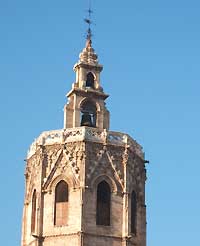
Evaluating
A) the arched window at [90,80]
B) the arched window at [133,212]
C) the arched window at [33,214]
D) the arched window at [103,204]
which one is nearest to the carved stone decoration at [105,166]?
the arched window at [103,204]

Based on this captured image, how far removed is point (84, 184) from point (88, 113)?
20.7ft

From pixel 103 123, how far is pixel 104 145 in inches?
105

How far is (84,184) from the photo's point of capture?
177ft

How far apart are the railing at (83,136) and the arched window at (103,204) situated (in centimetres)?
291

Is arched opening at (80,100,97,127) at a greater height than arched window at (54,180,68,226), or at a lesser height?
greater

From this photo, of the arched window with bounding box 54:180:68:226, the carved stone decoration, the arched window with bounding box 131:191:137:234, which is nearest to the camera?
the arched window with bounding box 54:180:68:226

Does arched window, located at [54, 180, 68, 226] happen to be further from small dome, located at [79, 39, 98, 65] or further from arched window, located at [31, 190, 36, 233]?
small dome, located at [79, 39, 98, 65]

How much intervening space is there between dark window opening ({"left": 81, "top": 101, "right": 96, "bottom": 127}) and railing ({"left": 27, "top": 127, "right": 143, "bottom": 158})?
2.32 metres

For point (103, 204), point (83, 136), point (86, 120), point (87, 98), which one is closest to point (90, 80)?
point (87, 98)

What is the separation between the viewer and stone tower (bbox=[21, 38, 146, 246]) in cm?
5381

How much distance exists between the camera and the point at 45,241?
177 feet

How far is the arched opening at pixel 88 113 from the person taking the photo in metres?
58.2

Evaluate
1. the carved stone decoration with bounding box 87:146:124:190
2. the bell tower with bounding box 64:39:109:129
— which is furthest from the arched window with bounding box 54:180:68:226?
the bell tower with bounding box 64:39:109:129

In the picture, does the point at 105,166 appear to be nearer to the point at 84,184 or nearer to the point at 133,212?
the point at 84,184
